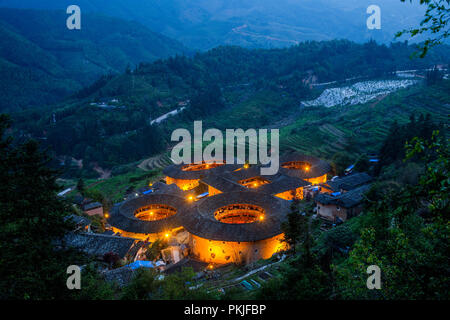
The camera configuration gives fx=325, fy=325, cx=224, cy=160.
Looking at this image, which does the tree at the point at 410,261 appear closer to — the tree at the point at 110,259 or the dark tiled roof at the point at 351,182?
the tree at the point at 110,259

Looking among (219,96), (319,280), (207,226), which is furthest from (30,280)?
(219,96)

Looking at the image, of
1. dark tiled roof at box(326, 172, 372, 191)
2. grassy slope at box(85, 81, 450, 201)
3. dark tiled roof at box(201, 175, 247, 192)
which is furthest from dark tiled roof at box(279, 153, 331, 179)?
dark tiled roof at box(201, 175, 247, 192)

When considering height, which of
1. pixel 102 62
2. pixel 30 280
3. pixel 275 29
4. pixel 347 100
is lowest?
pixel 30 280

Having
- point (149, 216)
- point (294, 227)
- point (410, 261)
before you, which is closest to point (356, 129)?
point (149, 216)

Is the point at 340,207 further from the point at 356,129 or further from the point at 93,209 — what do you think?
the point at 356,129
